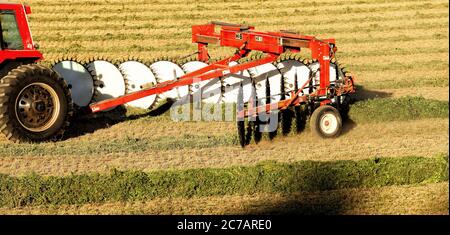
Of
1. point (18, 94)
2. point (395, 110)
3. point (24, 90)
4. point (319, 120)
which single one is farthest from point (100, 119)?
point (395, 110)

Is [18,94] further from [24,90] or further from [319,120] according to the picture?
[319,120]

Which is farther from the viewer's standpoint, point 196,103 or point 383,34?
point 383,34

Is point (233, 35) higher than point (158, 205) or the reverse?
higher

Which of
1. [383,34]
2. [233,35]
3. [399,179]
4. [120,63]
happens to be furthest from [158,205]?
[383,34]

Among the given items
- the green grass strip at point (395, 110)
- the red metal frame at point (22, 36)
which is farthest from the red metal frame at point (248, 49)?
the red metal frame at point (22, 36)

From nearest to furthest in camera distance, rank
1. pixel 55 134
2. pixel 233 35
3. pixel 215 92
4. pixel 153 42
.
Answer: pixel 55 134, pixel 233 35, pixel 215 92, pixel 153 42

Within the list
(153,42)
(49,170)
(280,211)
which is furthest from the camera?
(153,42)

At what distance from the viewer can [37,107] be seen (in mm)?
12602

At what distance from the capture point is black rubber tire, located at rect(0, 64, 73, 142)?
475 inches

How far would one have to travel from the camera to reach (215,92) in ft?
52.5

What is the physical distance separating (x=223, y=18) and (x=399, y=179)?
716 inches

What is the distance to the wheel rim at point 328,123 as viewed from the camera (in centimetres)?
1363

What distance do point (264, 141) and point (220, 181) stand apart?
3.36 meters

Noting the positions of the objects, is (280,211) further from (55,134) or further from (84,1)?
(84,1)
